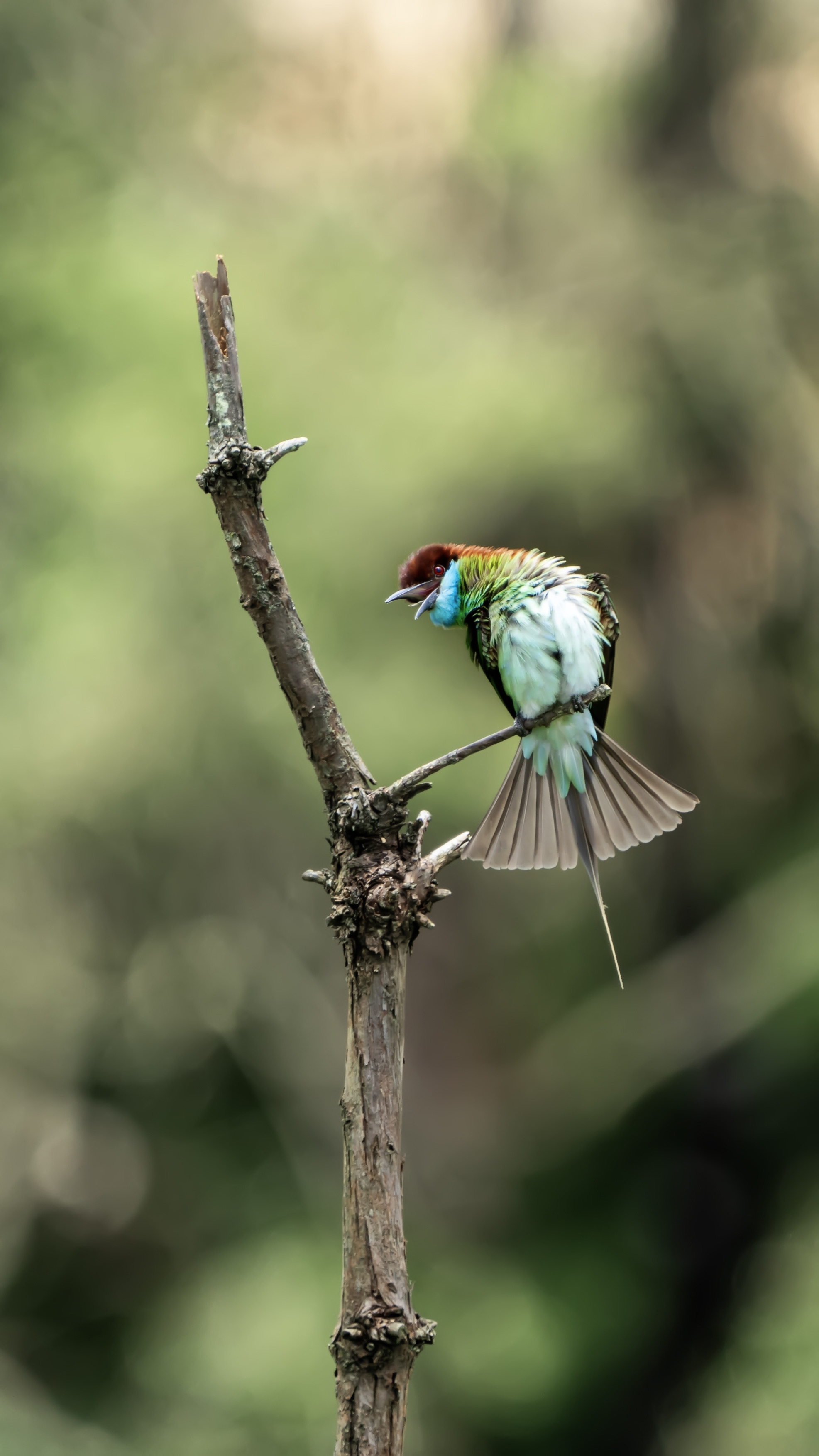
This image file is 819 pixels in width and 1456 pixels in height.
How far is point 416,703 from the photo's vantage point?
5008 mm

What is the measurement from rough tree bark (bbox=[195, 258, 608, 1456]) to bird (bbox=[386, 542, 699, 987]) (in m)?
0.49

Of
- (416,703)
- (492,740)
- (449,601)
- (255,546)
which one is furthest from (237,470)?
(416,703)

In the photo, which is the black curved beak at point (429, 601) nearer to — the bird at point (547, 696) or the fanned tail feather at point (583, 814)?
the bird at point (547, 696)

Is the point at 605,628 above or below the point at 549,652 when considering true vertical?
above

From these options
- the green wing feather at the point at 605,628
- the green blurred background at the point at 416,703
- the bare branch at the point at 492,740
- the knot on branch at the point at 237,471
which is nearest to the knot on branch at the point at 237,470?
the knot on branch at the point at 237,471

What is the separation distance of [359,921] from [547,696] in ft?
2.46

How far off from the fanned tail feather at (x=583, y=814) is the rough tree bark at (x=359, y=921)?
505 millimetres

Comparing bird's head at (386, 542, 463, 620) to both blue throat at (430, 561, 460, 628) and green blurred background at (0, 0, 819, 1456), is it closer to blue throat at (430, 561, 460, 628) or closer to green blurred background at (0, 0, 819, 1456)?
blue throat at (430, 561, 460, 628)

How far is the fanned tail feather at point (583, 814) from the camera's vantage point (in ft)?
7.33

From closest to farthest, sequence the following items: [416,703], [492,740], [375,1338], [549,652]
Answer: [375,1338] → [492,740] → [549,652] → [416,703]

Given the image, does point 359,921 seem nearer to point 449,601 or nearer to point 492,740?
point 492,740

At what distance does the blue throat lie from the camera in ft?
7.52

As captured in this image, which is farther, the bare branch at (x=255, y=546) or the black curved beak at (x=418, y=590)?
the black curved beak at (x=418, y=590)

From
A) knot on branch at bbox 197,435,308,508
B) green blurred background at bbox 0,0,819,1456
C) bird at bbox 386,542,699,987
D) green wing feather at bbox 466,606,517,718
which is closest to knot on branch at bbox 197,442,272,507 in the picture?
knot on branch at bbox 197,435,308,508
